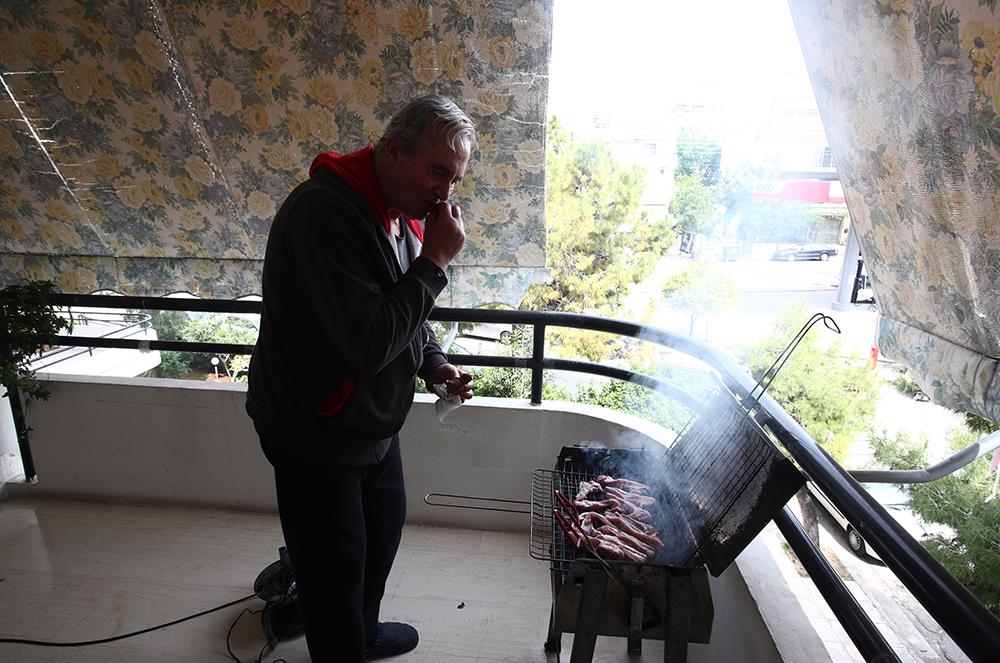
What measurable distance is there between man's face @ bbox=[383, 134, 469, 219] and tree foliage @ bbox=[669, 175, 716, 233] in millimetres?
2051

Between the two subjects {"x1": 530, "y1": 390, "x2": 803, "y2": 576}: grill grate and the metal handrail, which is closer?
the metal handrail

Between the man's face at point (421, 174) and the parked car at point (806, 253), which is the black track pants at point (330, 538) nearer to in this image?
the man's face at point (421, 174)

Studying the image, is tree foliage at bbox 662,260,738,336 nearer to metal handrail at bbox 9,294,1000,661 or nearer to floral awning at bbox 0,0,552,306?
metal handrail at bbox 9,294,1000,661

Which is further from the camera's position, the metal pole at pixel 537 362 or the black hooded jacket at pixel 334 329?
the metal pole at pixel 537 362

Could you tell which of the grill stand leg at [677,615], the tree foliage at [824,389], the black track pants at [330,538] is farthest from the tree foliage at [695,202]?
the black track pants at [330,538]

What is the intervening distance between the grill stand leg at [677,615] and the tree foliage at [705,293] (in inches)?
90.8

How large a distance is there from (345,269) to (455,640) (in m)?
1.39

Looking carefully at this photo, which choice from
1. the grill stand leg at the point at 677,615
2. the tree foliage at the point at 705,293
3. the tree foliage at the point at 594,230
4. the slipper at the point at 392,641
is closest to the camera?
the grill stand leg at the point at 677,615

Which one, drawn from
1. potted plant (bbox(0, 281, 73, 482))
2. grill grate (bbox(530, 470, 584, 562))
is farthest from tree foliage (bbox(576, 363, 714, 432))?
potted plant (bbox(0, 281, 73, 482))

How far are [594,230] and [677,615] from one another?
5.13 meters

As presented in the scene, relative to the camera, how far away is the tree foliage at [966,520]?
2.41 metres

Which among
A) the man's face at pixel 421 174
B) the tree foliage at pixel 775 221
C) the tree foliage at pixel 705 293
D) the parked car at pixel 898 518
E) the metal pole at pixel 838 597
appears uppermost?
the man's face at pixel 421 174

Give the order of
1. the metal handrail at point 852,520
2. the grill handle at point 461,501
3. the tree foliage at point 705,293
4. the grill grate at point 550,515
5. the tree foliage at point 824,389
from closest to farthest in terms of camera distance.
Answer: the metal handrail at point 852,520 → the grill grate at point 550,515 → the grill handle at point 461,501 → the tree foliage at point 705,293 → the tree foliage at point 824,389

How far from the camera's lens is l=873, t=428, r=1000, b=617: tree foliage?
94.7 inches
